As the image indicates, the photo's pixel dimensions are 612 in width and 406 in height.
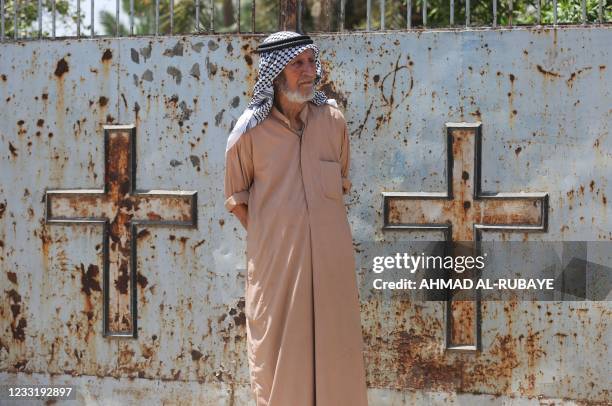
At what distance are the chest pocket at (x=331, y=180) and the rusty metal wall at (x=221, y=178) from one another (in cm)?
57

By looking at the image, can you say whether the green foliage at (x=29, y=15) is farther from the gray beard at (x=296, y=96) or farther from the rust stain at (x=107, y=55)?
the gray beard at (x=296, y=96)

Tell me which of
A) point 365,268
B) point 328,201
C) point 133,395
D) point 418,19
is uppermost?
point 418,19

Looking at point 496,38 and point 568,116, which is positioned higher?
point 496,38

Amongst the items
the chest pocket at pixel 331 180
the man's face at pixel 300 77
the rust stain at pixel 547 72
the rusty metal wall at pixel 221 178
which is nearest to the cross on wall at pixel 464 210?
the rusty metal wall at pixel 221 178

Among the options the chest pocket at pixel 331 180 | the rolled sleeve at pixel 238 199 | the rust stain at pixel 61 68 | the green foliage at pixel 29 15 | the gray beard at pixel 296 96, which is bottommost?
the rolled sleeve at pixel 238 199

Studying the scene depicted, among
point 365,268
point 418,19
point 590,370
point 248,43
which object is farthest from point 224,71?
point 418,19

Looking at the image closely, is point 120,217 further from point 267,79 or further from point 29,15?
point 29,15

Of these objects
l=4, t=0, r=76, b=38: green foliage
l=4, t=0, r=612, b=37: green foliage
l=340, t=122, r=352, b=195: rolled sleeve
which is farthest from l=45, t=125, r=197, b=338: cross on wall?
l=4, t=0, r=76, b=38: green foliage

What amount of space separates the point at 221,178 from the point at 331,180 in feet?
2.93

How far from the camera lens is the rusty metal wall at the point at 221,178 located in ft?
12.4

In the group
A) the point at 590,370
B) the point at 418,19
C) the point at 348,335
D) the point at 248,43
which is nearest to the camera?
the point at 348,335

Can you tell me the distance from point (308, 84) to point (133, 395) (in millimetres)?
1866

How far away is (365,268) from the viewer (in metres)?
4.00

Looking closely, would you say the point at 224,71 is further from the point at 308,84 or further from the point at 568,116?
the point at 568,116
